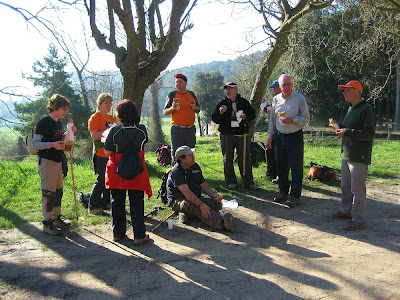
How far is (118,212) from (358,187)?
10.4 feet

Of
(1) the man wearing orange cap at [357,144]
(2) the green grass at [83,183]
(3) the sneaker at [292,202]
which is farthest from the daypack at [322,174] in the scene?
(1) the man wearing orange cap at [357,144]

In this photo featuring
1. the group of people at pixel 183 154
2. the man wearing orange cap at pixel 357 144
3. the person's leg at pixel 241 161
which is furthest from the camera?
the person's leg at pixel 241 161

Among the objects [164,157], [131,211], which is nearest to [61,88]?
[164,157]

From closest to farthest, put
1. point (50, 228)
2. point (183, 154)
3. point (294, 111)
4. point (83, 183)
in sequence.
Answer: point (50, 228) → point (183, 154) → point (294, 111) → point (83, 183)

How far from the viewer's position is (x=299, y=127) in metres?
5.60

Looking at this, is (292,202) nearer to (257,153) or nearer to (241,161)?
(241,161)

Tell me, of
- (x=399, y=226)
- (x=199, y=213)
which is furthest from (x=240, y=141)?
(x=399, y=226)

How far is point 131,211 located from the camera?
4230 mm

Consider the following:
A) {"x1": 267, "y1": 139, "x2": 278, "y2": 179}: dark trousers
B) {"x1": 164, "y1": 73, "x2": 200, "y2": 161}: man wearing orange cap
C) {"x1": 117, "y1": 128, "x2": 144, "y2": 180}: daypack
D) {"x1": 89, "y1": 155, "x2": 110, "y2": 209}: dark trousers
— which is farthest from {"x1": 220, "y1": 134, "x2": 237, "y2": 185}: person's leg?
{"x1": 117, "y1": 128, "x2": 144, "y2": 180}: daypack

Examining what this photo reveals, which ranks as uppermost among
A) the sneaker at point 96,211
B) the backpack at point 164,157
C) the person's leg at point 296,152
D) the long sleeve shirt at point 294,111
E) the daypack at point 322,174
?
the long sleeve shirt at point 294,111

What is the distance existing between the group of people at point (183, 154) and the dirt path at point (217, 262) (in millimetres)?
294

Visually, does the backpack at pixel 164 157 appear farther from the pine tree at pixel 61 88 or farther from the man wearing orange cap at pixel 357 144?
the pine tree at pixel 61 88

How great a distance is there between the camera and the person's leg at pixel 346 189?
486 centimetres

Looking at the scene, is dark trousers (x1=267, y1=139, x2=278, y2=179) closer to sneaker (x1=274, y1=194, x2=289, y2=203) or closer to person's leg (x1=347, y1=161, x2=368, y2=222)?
sneaker (x1=274, y1=194, x2=289, y2=203)
